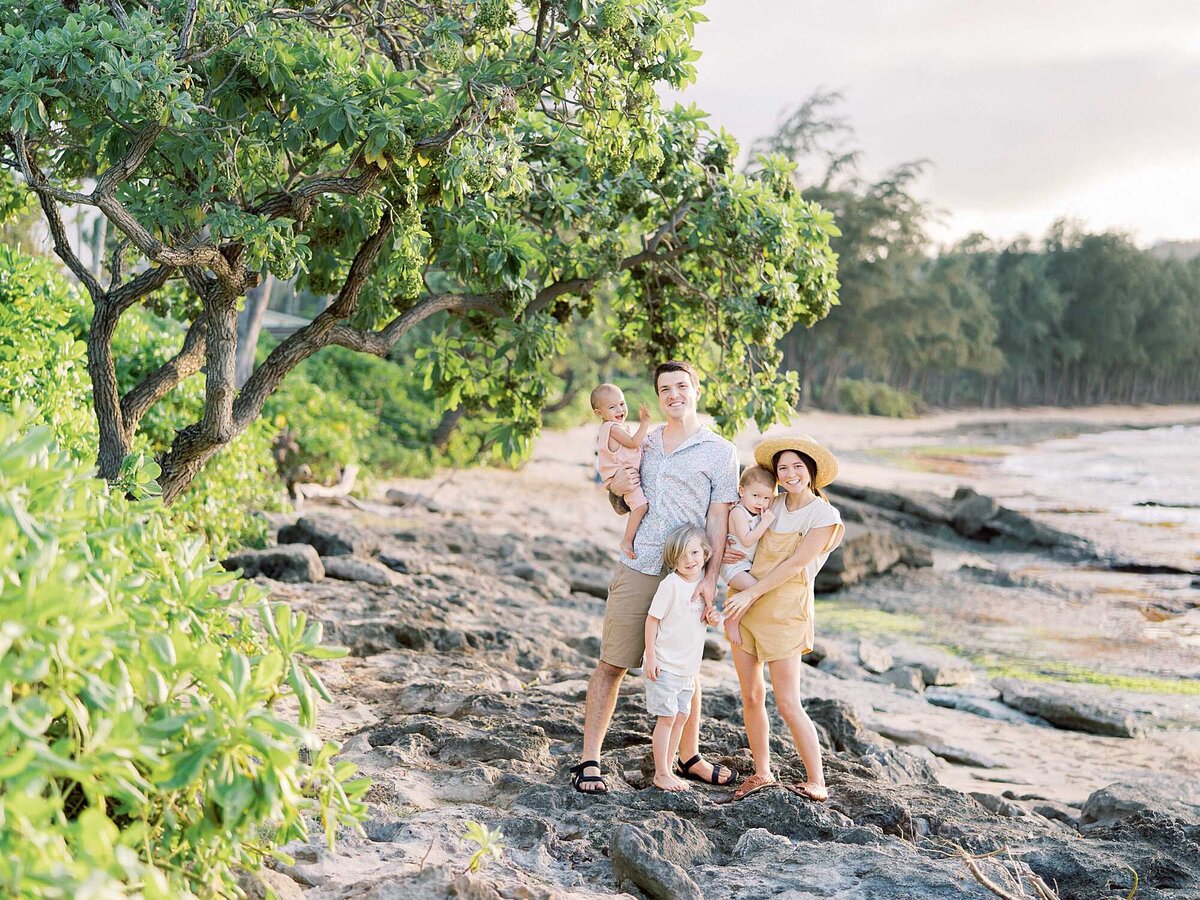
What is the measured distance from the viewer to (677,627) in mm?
4605

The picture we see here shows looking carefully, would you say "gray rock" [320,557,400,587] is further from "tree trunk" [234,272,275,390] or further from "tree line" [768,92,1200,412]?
"tree line" [768,92,1200,412]

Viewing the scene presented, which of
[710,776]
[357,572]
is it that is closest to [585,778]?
[710,776]

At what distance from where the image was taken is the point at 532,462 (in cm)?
2139

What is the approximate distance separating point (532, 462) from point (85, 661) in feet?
63.7

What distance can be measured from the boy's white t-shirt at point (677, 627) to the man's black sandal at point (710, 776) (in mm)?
618

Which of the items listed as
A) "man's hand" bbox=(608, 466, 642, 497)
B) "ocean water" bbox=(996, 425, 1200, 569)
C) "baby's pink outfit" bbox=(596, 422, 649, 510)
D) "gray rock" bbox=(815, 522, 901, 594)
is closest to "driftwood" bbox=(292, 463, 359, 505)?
"gray rock" bbox=(815, 522, 901, 594)

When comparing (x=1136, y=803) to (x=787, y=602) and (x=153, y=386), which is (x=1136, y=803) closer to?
(x=787, y=602)

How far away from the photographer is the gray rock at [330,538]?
10.0 meters

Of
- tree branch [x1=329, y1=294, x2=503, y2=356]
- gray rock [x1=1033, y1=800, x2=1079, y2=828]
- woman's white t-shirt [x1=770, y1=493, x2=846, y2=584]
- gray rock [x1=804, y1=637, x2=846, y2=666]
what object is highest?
tree branch [x1=329, y1=294, x2=503, y2=356]

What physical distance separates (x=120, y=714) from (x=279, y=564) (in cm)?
679

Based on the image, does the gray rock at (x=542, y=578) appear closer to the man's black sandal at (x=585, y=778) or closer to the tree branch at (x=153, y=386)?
the tree branch at (x=153, y=386)

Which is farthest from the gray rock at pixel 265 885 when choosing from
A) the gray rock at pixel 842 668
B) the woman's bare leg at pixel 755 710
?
the gray rock at pixel 842 668

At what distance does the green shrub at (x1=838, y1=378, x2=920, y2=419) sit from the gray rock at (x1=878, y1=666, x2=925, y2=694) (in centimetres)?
4335

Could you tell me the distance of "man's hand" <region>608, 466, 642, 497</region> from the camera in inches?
190
